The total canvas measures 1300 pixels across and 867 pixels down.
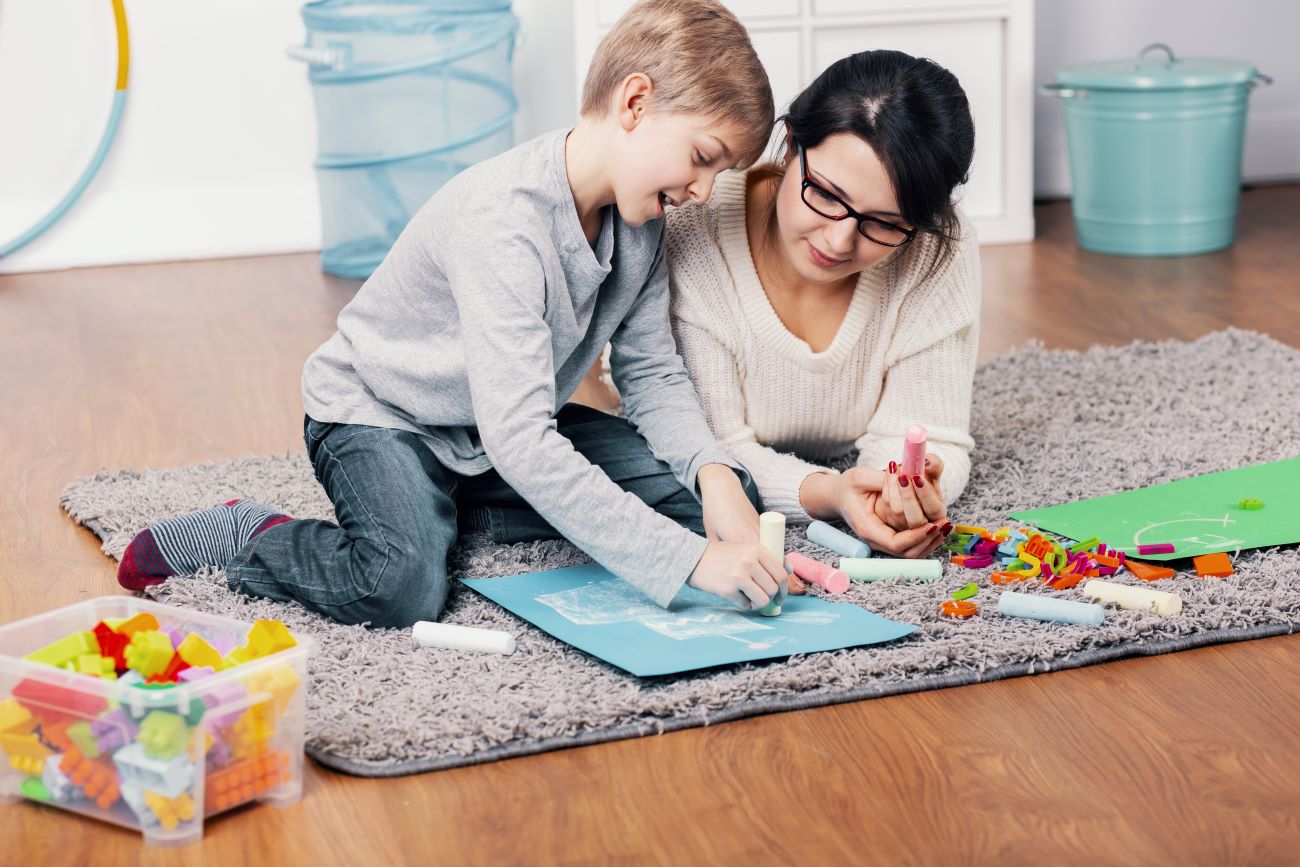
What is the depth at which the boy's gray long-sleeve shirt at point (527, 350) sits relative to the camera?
3.66 feet

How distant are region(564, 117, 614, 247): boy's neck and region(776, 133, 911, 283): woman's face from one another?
17 cm

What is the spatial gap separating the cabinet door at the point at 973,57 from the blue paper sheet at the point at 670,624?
1634 mm

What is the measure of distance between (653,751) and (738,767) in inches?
2.3

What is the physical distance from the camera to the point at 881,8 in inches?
103

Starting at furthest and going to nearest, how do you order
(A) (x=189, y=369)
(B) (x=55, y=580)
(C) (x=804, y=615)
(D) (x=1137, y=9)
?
(D) (x=1137, y=9)
(A) (x=189, y=369)
(B) (x=55, y=580)
(C) (x=804, y=615)

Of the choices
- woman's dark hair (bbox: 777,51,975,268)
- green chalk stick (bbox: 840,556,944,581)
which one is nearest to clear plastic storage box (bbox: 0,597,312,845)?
green chalk stick (bbox: 840,556,944,581)

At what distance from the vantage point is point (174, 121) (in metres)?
2.77

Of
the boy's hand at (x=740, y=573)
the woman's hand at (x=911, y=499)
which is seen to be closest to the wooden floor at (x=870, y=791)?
the boy's hand at (x=740, y=573)

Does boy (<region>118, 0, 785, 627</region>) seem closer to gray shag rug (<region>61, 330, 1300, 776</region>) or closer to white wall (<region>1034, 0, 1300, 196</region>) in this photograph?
gray shag rug (<region>61, 330, 1300, 776</region>)

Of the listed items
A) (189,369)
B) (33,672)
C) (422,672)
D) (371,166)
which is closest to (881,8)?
(371,166)

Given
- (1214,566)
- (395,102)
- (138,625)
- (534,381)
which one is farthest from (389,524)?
(395,102)

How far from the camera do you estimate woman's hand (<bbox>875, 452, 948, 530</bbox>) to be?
1226 mm

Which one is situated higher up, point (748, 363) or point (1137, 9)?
point (1137, 9)

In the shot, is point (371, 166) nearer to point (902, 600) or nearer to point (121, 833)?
point (902, 600)
